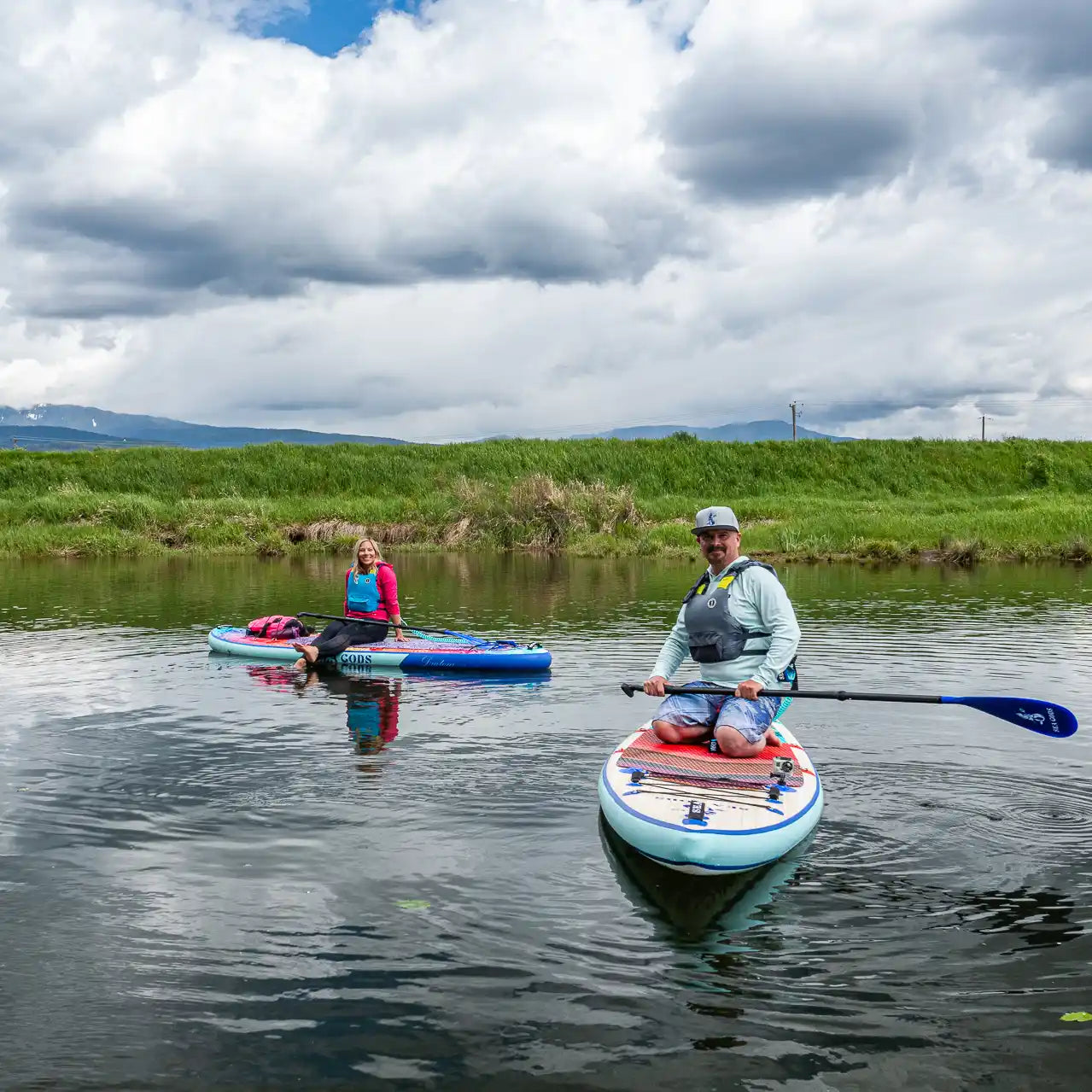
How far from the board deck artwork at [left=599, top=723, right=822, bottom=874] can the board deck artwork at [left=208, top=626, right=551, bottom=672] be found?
6452mm

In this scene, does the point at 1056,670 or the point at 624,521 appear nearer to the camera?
the point at 1056,670

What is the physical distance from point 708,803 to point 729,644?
1.68m

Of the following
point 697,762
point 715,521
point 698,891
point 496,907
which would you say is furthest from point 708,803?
point 715,521

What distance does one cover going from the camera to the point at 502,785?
926 centimetres

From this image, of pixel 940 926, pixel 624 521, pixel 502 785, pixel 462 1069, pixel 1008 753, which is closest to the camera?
pixel 462 1069

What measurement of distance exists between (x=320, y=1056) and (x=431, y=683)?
9.54 m

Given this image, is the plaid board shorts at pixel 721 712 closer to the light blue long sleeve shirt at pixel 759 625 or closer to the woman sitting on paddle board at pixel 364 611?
the light blue long sleeve shirt at pixel 759 625

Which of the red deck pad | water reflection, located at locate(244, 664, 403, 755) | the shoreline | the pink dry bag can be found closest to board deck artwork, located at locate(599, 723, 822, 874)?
the red deck pad

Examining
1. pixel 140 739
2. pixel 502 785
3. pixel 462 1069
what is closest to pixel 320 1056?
pixel 462 1069

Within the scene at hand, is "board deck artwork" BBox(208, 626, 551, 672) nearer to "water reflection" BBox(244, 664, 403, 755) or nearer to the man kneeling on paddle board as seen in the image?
"water reflection" BBox(244, 664, 403, 755)

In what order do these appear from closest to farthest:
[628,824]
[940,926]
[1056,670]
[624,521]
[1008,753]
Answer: [940,926]
[628,824]
[1008,753]
[1056,670]
[624,521]

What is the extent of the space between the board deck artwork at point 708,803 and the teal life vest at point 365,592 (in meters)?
8.13

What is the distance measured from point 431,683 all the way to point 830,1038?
9.78 m

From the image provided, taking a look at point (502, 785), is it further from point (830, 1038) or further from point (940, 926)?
point (830, 1038)
